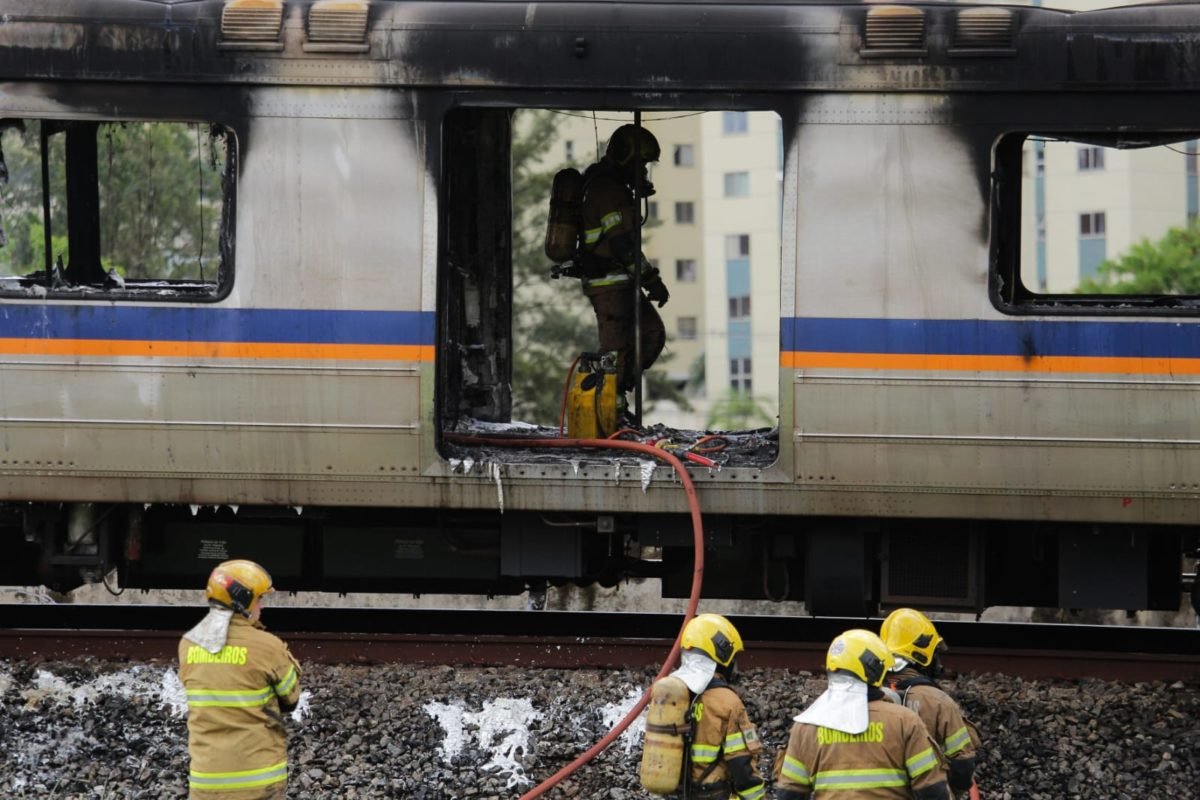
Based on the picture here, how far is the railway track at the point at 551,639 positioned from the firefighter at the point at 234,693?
2.68 m

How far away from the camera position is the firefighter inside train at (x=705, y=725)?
554 cm

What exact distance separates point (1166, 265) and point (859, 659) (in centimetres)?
2584

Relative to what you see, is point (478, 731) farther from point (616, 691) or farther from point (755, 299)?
point (755, 299)

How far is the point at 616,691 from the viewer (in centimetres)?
810

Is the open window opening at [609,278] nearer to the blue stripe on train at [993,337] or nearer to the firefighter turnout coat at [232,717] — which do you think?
the blue stripe on train at [993,337]

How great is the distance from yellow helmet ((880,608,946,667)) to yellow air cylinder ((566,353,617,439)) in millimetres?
3262

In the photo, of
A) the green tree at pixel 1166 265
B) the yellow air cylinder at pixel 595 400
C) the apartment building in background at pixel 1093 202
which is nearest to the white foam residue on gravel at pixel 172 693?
the yellow air cylinder at pixel 595 400

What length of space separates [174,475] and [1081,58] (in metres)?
5.02

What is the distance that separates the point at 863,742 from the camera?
532 cm

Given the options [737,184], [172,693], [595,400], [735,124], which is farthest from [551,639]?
[735,124]

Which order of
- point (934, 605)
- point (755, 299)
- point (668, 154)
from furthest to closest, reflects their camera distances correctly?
point (668, 154)
point (755, 299)
point (934, 605)

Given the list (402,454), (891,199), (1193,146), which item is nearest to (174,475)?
(402,454)

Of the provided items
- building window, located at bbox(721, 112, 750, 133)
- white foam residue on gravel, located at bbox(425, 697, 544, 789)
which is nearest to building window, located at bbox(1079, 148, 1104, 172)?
building window, located at bbox(721, 112, 750, 133)

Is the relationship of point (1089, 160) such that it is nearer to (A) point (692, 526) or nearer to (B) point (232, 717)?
(A) point (692, 526)
